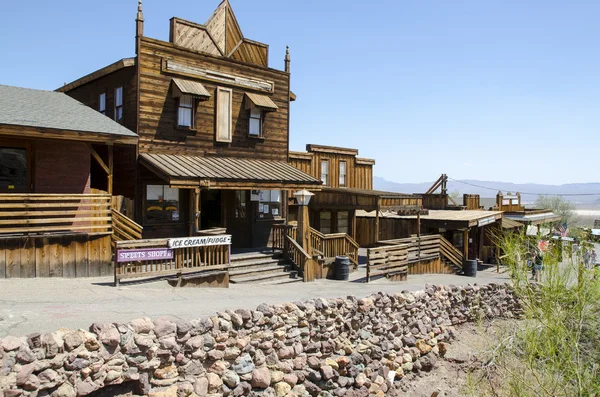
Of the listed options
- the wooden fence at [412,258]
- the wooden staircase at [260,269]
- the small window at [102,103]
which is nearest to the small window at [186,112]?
the small window at [102,103]

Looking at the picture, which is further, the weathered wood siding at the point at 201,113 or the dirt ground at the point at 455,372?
the weathered wood siding at the point at 201,113

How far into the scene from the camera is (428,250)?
22531 millimetres

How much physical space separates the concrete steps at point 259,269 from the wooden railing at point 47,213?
13.6ft

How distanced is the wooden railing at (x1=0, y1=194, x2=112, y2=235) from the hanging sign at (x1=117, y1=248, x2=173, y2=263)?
1.95 meters

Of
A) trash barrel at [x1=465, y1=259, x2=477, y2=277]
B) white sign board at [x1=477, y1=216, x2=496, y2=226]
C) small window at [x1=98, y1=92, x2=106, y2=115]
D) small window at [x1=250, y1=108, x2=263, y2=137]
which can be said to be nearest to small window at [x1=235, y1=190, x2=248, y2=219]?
small window at [x1=250, y1=108, x2=263, y2=137]

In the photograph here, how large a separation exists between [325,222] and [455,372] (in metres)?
12.8

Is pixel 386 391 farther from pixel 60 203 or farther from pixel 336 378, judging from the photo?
pixel 60 203

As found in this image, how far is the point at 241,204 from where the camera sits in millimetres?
20328

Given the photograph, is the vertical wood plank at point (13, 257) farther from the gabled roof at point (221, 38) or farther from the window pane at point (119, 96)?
the gabled roof at point (221, 38)

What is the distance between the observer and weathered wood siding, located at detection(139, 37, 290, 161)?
17375mm

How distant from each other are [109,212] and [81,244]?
120cm

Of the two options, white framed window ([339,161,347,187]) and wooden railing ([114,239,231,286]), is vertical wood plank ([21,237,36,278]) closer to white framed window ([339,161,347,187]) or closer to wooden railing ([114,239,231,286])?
wooden railing ([114,239,231,286])

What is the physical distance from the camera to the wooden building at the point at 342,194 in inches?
856

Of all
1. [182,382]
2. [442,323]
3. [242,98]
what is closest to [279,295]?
[182,382]
